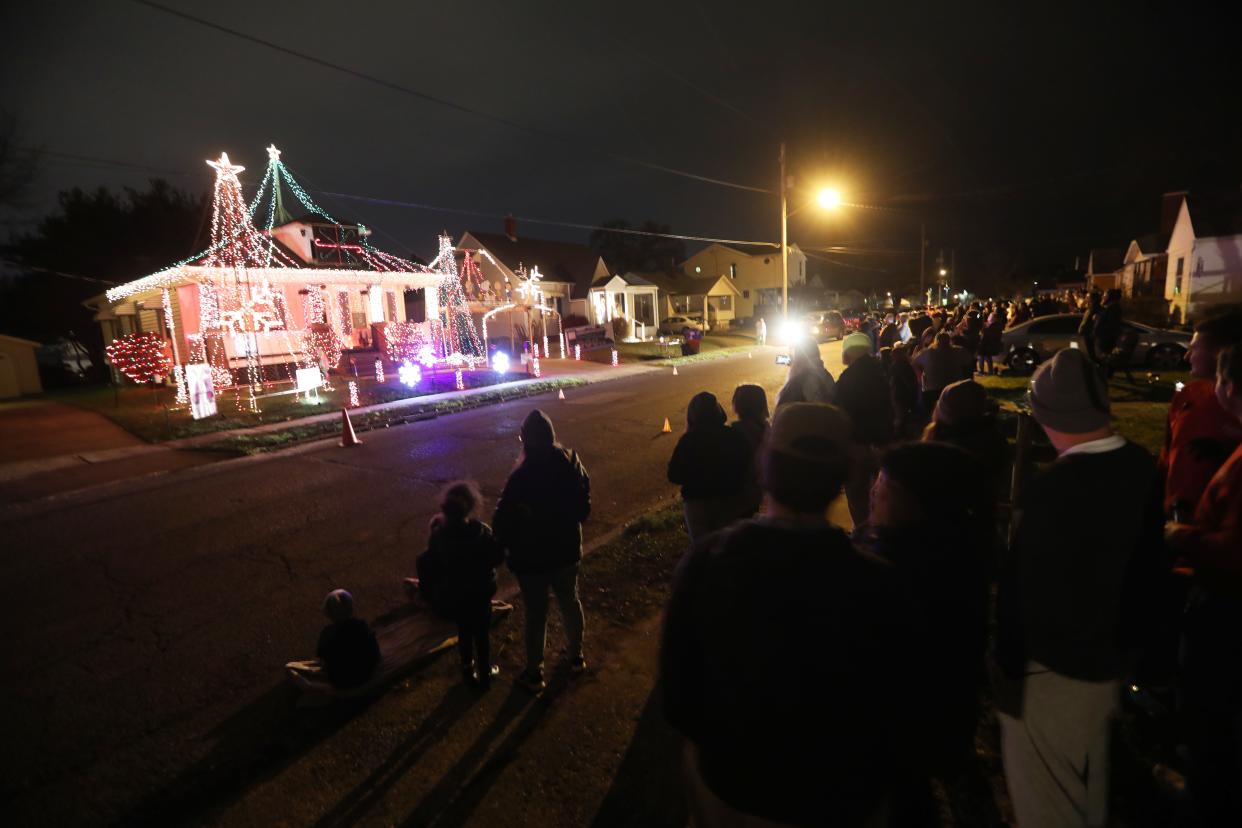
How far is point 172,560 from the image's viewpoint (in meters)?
6.10

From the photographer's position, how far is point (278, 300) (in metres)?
20.2

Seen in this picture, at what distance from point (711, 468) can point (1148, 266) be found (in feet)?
159

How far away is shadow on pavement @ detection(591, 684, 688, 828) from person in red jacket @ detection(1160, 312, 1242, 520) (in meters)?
2.53

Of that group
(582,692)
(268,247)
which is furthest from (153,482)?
(268,247)

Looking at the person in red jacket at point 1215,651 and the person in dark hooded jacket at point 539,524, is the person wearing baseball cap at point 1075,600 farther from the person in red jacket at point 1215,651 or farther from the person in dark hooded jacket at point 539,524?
the person in dark hooded jacket at point 539,524

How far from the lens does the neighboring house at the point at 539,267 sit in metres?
36.9

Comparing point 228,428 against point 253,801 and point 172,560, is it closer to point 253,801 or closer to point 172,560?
point 172,560

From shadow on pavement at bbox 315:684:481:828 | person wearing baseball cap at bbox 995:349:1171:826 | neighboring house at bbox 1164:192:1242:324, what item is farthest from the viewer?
neighboring house at bbox 1164:192:1242:324

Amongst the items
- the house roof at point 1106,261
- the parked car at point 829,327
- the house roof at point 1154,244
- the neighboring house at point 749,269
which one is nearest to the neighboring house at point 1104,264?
the house roof at point 1106,261

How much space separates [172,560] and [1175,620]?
25.3 feet

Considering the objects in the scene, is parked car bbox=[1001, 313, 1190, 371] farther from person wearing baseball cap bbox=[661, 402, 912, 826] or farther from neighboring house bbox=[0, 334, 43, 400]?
neighboring house bbox=[0, 334, 43, 400]

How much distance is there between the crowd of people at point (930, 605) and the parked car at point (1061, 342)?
548 inches

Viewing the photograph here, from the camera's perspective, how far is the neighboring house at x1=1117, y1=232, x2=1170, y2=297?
34.5 meters

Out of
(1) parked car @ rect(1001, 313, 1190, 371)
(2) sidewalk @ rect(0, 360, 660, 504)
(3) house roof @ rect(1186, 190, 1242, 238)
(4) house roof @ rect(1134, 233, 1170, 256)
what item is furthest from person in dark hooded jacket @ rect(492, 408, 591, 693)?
(4) house roof @ rect(1134, 233, 1170, 256)
